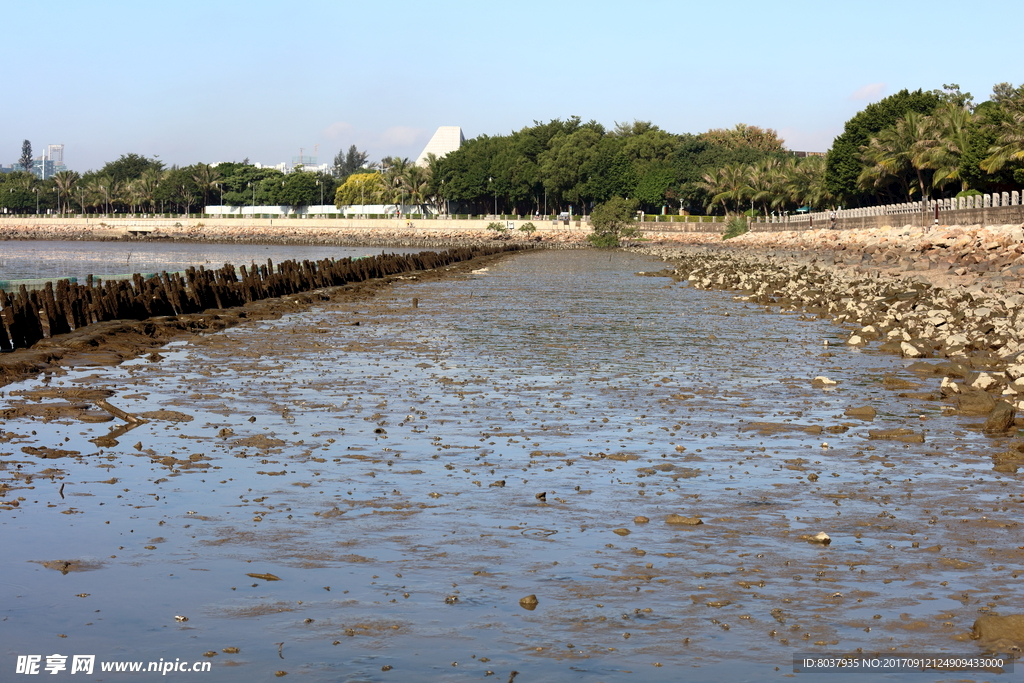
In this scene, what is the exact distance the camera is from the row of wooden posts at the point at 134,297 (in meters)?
21.5

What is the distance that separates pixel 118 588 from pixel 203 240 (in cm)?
18189

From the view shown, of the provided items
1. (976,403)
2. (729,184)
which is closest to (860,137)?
(729,184)

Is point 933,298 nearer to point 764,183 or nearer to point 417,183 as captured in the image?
point 764,183

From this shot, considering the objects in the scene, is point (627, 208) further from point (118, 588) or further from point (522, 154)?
point (118, 588)

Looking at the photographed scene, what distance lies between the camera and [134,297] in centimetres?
2736

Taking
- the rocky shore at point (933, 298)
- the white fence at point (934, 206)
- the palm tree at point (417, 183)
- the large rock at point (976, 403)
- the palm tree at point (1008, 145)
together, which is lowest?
the large rock at point (976, 403)

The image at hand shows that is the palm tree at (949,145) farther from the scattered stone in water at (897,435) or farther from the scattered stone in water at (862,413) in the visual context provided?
the scattered stone in water at (897,435)

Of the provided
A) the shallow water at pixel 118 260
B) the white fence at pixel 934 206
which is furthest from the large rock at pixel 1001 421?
the shallow water at pixel 118 260

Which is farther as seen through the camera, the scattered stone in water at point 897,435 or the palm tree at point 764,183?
the palm tree at point 764,183

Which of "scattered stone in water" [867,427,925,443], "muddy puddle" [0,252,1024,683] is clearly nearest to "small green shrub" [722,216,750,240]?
"muddy puddle" [0,252,1024,683]

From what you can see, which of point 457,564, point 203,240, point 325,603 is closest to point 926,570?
point 457,564

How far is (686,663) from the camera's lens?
6.32 m

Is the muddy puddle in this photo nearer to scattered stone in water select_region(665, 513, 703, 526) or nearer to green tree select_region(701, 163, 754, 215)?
scattered stone in water select_region(665, 513, 703, 526)

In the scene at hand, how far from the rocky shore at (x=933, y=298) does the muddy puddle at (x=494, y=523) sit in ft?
3.07
